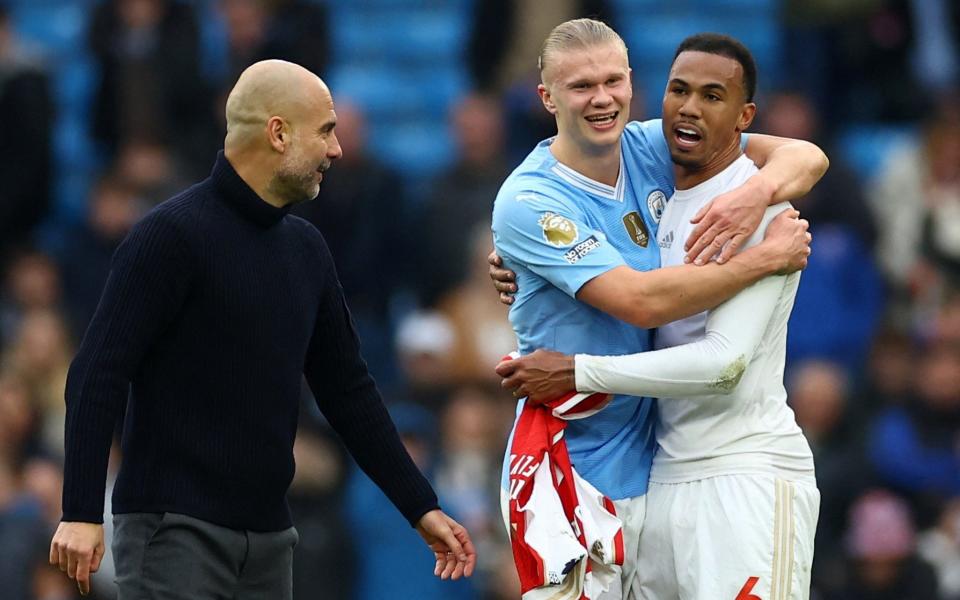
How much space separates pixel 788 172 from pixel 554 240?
73 cm

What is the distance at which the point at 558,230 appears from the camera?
539 cm

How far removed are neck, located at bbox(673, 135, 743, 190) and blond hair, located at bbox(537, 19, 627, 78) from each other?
1.31ft

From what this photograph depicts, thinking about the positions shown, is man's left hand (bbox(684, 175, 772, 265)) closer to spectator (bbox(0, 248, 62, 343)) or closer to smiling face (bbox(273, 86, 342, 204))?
smiling face (bbox(273, 86, 342, 204))

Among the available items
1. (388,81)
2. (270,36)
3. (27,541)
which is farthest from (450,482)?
(388,81)

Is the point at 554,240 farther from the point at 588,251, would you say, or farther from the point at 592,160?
the point at 592,160

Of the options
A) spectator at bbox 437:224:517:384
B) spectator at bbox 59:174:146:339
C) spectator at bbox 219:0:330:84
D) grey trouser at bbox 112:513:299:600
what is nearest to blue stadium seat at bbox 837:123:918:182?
spectator at bbox 437:224:517:384

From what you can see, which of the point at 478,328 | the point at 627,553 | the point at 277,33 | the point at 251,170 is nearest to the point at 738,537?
the point at 627,553

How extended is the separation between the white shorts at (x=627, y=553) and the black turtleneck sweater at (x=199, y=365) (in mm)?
777

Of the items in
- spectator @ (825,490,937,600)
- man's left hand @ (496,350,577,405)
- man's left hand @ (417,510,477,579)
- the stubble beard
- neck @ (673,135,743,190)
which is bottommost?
spectator @ (825,490,937,600)

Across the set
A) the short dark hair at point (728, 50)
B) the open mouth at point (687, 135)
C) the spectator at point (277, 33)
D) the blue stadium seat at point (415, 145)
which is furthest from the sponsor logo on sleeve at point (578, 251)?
the blue stadium seat at point (415, 145)

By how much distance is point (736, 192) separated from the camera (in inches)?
213

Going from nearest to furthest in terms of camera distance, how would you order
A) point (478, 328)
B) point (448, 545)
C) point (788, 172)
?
1. point (788, 172)
2. point (448, 545)
3. point (478, 328)

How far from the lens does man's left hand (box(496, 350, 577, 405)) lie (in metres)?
5.41

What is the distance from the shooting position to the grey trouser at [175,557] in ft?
17.0
